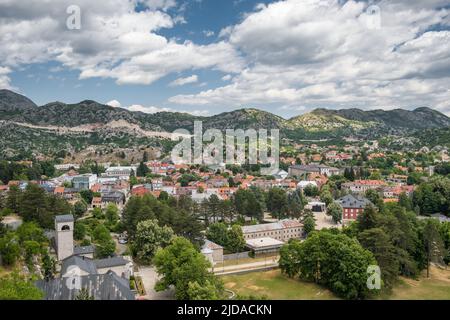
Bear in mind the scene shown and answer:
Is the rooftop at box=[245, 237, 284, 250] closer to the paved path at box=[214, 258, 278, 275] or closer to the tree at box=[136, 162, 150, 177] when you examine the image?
the paved path at box=[214, 258, 278, 275]

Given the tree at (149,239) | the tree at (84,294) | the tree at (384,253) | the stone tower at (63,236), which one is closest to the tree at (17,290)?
the tree at (84,294)

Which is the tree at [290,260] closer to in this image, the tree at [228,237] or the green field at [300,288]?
the green field at [300,288]

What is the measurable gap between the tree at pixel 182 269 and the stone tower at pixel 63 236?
→ 10.7 meters

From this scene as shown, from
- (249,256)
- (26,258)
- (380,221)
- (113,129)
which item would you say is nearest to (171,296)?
(26,258)

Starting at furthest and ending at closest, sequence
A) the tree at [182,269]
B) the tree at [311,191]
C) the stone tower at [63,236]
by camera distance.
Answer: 1. the tree at [311,191]
2. the stone tower at [63,236]
3. the tree at [182,269]

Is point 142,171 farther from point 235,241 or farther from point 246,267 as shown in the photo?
point 246,267

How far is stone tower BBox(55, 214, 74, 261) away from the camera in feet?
122

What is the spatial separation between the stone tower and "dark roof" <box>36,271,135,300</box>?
12.2 metres

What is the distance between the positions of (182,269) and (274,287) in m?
10.2

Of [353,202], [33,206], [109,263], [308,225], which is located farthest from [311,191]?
[109,263]

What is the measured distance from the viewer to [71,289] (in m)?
25.2

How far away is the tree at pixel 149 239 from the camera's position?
39.5 m

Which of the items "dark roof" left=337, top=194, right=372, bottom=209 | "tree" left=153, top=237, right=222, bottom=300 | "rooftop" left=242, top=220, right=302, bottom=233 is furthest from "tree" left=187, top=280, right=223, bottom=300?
"dark roof" left=337, top=194, right=372, bottom=209

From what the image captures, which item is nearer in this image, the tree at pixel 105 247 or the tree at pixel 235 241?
the tree at pixel 105 247
